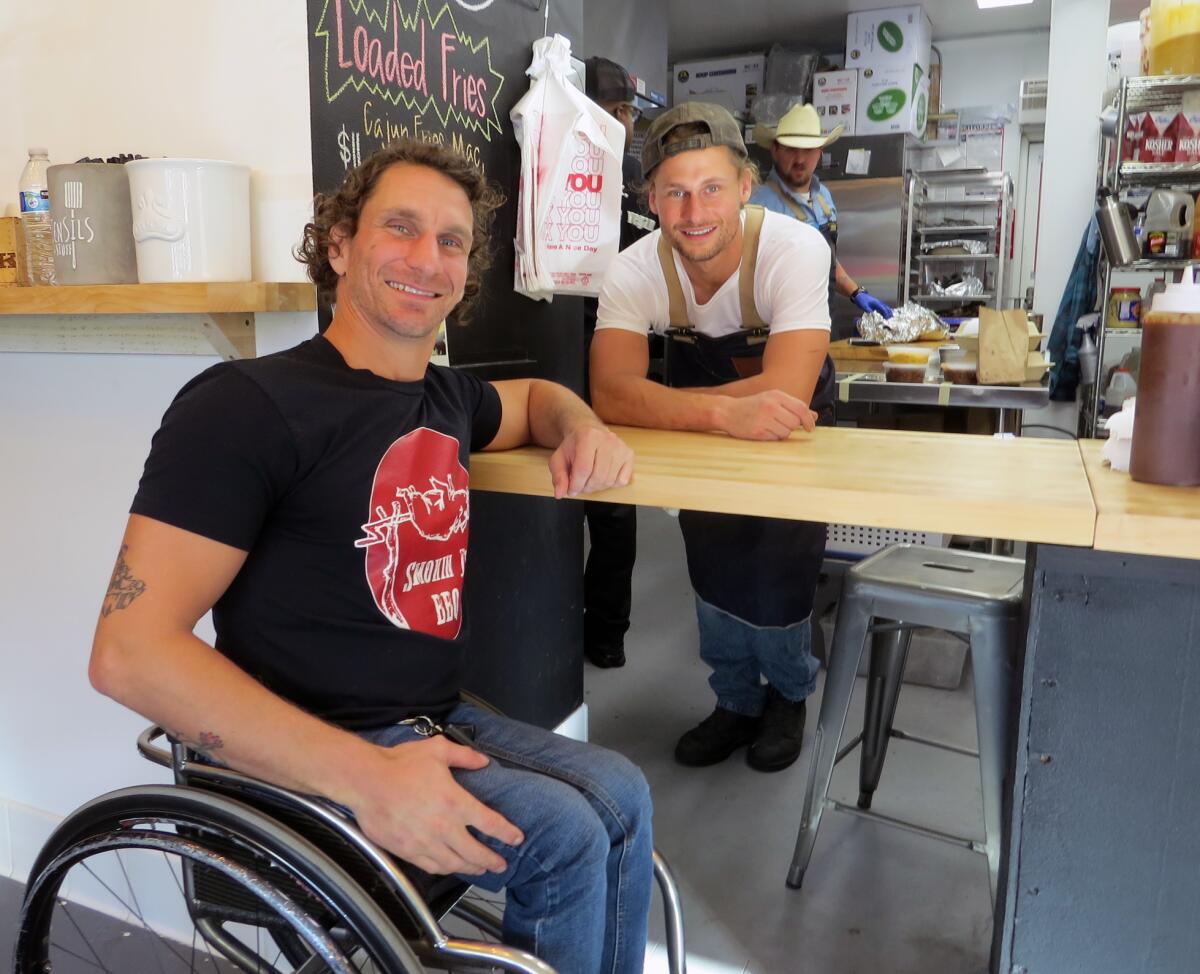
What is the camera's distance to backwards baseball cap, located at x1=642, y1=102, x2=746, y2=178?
6.48ft

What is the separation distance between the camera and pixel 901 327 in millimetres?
3693

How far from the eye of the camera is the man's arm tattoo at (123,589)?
96cm

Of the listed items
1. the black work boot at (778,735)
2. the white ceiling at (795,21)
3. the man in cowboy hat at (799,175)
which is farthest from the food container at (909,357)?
the white ceiling at (795,21)

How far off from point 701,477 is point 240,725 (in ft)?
1.85

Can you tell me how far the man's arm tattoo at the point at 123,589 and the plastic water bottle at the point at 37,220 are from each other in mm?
788

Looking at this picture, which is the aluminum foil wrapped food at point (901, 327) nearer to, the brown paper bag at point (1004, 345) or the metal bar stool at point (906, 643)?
the brown paper bag at point (1004, 345)

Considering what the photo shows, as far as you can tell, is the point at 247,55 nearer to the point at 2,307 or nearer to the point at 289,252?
the point at 289,252

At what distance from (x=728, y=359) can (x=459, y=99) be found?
84 cm

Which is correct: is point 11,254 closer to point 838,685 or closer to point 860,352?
point 838,685

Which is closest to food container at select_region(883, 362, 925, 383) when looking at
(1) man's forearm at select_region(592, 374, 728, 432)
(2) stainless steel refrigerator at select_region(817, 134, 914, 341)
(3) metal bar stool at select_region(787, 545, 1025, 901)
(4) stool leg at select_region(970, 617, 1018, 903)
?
(3) metal bar stool at select_region(787, 545, 1025, 901)

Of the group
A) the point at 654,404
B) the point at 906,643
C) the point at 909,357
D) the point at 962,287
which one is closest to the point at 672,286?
the point at 654,404

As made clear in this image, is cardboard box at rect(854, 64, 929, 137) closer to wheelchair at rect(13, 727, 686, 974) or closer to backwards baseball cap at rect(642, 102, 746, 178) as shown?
backwards baseball cap at rect(642, 102, 746, 178)

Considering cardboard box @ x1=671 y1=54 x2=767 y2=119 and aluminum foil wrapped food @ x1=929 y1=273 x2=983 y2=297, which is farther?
cardboard box @ x1=671 y1=54 x2=767 y2=119

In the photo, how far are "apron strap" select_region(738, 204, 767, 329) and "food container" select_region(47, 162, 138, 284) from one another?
121 centimetres
